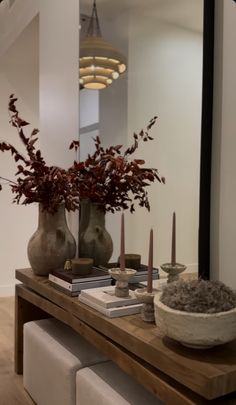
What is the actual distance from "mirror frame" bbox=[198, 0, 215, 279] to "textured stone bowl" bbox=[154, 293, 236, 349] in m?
0.47

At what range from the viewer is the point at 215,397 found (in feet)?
3.41

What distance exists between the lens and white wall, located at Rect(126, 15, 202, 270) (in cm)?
168

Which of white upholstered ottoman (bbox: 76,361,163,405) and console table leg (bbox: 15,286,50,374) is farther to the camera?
console table leg (bbox: 15,286,50,374)

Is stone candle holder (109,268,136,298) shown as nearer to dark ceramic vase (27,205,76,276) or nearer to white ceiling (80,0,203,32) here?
dark ceramic vase (27,205,76,276)

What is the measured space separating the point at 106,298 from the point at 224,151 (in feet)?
2.40

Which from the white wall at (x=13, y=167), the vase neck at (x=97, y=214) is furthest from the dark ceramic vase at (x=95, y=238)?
the white wall at (x=13, y=167)

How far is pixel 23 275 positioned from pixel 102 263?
45 centimetres

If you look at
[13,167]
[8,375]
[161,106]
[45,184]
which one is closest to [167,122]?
[161,106]

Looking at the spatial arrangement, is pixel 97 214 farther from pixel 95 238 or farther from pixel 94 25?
pixel 94 25

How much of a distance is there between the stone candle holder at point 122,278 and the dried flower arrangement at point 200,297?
30cm

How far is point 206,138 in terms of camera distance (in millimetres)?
1604

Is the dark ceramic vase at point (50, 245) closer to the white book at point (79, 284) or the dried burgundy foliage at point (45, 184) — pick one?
the dried burgundy foliage at point (45, 184)

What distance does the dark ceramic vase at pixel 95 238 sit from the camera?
226cm

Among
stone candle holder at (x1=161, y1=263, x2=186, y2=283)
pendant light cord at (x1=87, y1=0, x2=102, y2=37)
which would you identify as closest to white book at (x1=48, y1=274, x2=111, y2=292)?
stone candle holder at (x1=161, y1=263, x2=186, y2=283)
